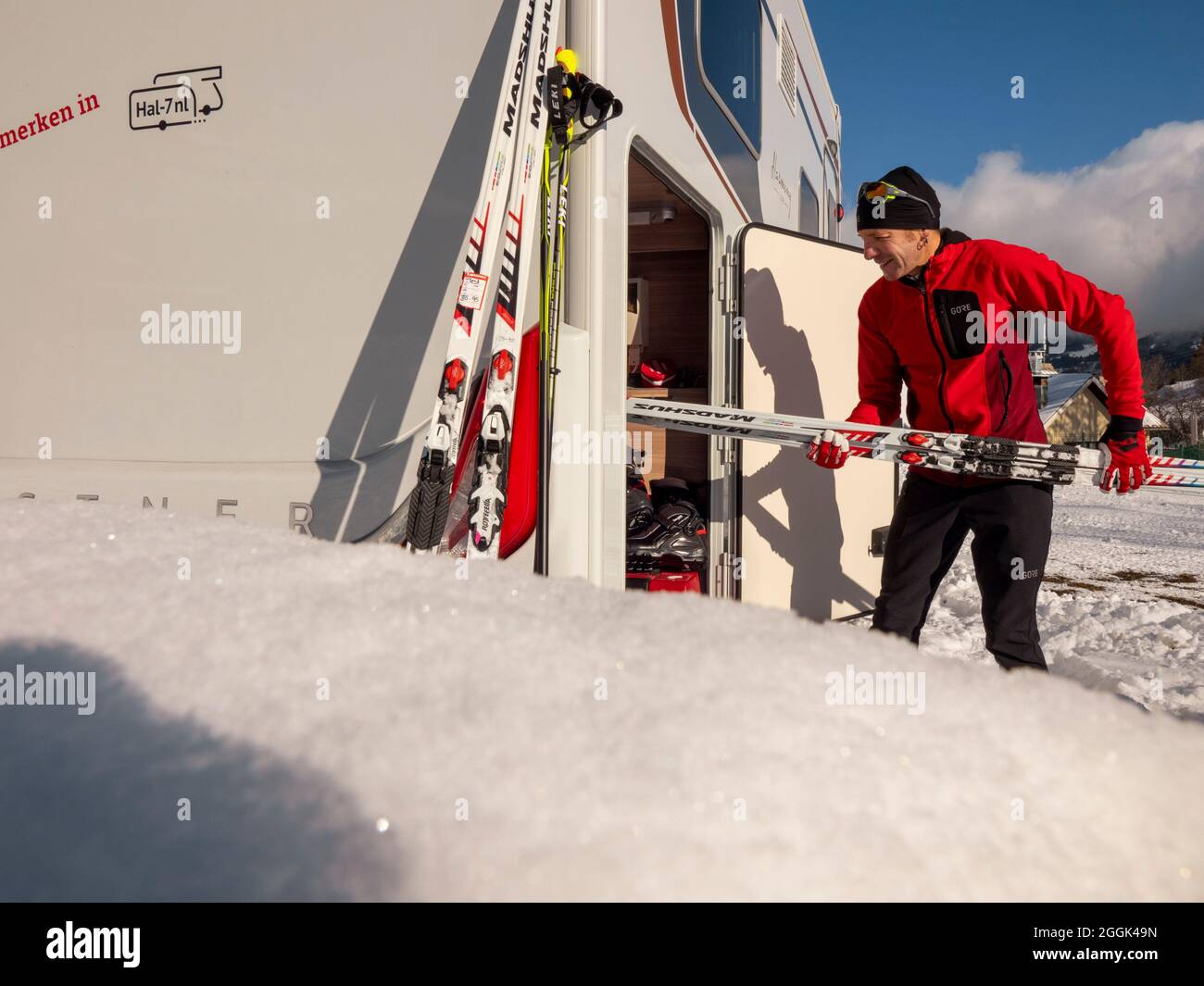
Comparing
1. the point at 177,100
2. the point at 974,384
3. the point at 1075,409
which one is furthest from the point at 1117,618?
the point at 1075,409

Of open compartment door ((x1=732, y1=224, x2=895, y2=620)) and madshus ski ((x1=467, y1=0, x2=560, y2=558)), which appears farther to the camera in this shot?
open compartment door ((x1=732, y1=224, x2=895, y2=620))

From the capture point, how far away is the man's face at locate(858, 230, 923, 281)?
8.20 feet

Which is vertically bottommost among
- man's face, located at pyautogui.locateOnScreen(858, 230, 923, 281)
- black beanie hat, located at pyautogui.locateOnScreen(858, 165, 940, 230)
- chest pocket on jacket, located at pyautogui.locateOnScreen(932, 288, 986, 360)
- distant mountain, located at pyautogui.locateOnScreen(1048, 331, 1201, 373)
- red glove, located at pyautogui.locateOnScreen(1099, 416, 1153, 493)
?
red glove, located at pyautogui.locateOnScreen(1099, 416, 1153, 493)

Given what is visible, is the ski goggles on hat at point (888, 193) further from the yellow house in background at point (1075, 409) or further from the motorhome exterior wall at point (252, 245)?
the yellow house in background at point (1075, 409)

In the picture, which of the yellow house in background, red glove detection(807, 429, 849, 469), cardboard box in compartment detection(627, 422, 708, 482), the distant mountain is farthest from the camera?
the distant mountain

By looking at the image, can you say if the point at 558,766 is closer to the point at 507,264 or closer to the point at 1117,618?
the point at 507,264

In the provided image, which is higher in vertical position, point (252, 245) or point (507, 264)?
point (252, 245)

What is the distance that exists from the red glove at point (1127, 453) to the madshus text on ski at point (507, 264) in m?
1.71

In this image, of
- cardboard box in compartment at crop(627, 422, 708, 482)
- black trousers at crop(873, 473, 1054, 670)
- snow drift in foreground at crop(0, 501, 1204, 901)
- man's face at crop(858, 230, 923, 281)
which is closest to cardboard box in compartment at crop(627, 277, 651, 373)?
cardboard box in compartment at crop(627, 422, 708, 482)

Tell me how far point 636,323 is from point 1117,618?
10.4 feet

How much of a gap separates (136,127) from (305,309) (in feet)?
2.97

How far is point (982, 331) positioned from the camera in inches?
94.8

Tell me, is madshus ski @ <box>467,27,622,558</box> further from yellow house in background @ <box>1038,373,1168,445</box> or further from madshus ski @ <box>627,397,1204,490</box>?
yellow house in background @ <box>1038,373,1168,445</box>

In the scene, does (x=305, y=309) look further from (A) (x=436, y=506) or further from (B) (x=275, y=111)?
(A) (x=436, y=506)
